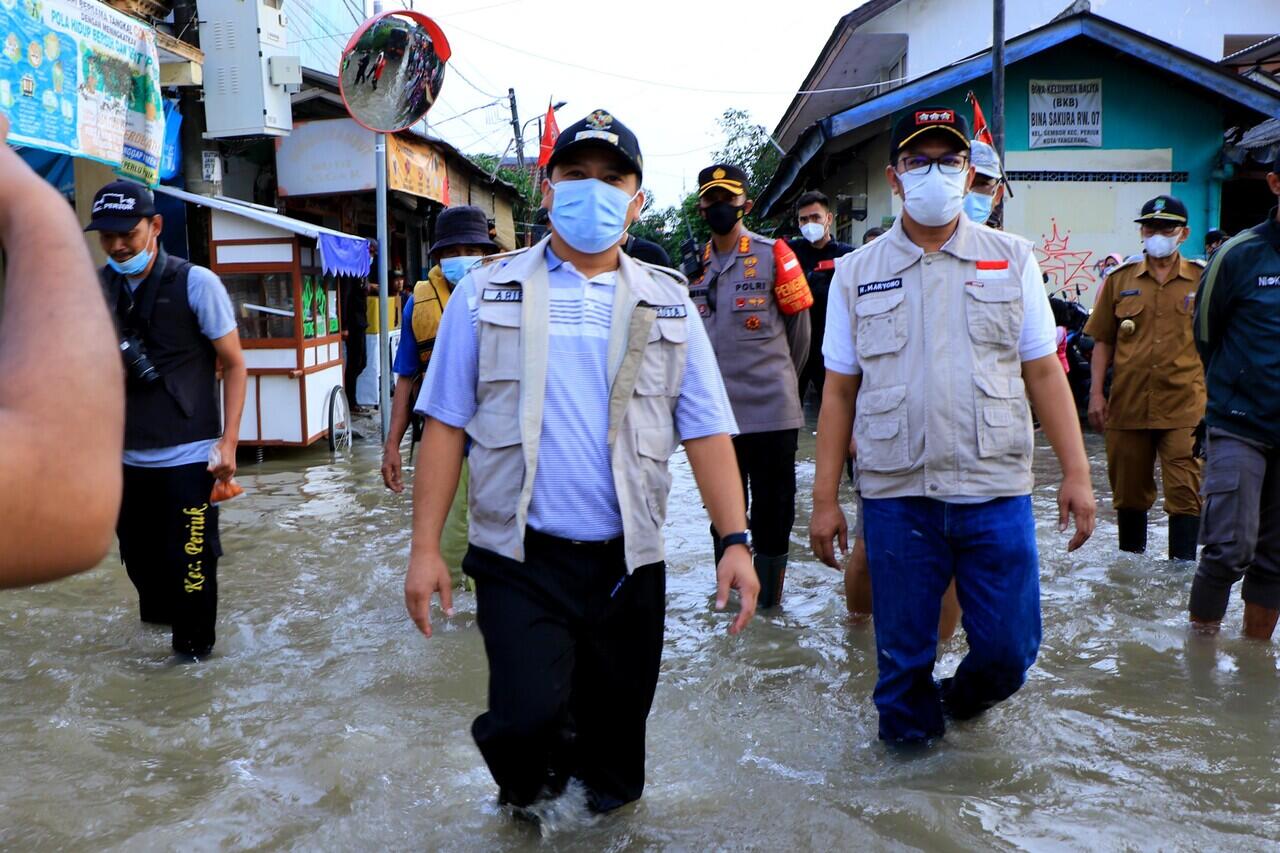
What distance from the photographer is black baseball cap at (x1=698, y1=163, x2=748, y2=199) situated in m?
5.54

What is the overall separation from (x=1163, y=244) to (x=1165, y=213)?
0.56 feet

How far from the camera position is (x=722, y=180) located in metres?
5.55

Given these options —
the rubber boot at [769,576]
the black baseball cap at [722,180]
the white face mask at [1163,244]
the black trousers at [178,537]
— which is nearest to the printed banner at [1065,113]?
the white face mask at [1163,244]

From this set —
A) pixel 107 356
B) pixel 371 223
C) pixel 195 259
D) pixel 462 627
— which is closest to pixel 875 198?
pixel 371 223

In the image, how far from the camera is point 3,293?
3.62ft

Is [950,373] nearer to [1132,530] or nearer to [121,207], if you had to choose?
[121,207]

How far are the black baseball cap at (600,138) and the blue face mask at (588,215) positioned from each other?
0.31ft

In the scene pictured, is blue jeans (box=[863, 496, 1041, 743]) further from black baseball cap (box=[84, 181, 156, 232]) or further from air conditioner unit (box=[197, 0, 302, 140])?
air conditioner unit (box=[197, 0, 302, 140])

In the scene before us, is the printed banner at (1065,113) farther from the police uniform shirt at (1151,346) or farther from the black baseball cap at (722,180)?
the black baseball cap at (722,180)

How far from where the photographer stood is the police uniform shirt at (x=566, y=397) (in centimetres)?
297

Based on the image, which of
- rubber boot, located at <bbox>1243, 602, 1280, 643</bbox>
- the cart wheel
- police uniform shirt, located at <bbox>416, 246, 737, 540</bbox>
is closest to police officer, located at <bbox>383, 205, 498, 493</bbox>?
police uniform shirt, located at <bbox>416, 246, 737, 540</bbox>

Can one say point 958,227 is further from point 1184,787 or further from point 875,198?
point 875,198

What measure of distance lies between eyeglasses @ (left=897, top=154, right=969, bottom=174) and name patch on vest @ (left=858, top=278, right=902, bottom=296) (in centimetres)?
37

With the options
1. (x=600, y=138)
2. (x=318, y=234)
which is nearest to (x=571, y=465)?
(x=600, y=138)
